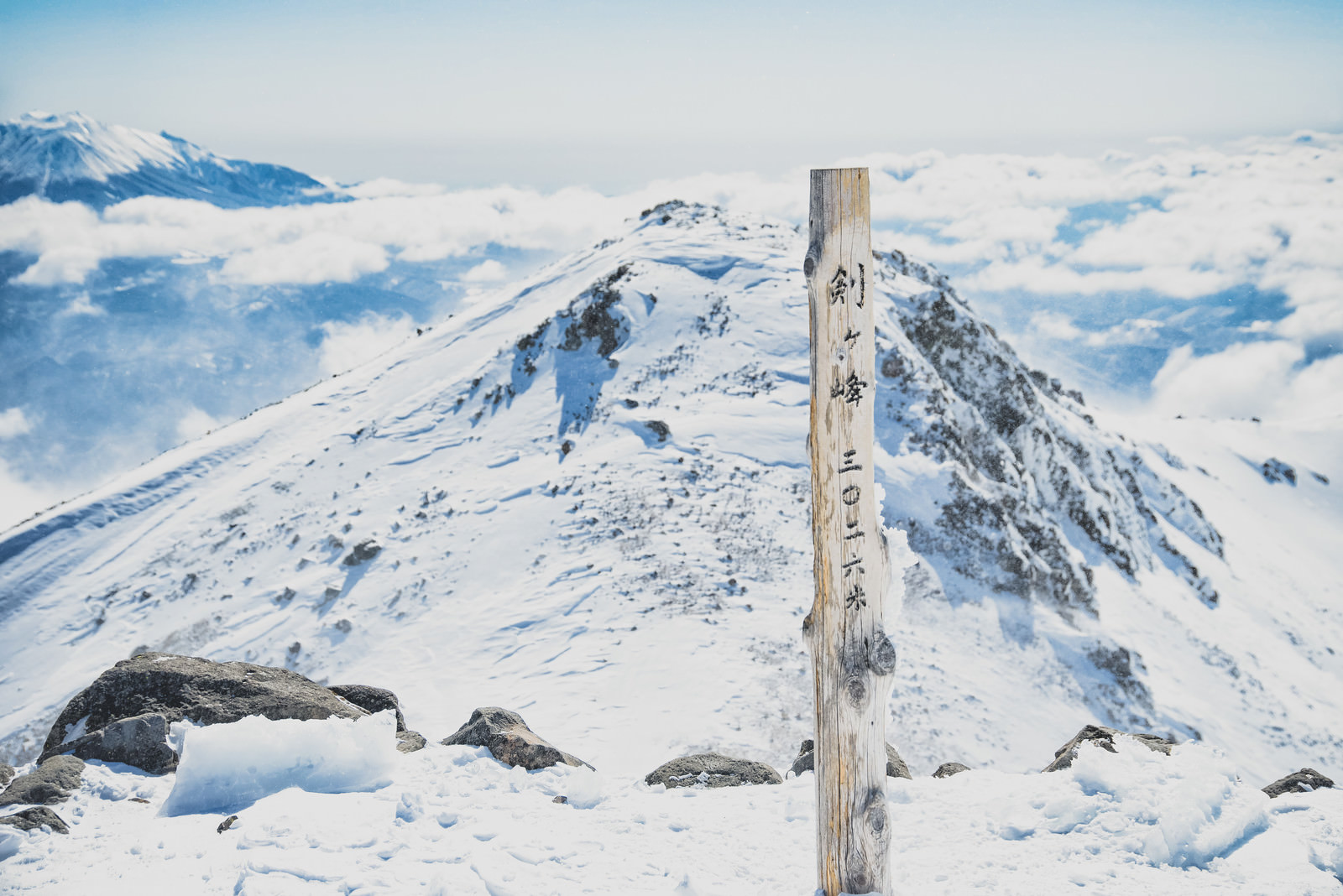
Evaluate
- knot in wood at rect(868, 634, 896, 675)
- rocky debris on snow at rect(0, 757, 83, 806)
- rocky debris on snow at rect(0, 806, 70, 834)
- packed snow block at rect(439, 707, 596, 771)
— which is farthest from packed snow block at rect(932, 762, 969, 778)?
rocky debris on snow at rect(0, 757, 83, 806)

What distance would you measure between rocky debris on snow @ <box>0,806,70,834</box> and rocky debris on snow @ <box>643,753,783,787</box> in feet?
16.9

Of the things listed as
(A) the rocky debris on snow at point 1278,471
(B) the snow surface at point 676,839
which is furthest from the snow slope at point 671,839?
(A) the rocky debris on snow at point 1278,471

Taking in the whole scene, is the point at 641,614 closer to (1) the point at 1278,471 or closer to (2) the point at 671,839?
(2) the point at 671,839

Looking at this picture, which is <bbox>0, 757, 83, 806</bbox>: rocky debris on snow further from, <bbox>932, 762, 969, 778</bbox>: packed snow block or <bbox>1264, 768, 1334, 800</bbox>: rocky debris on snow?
<bbox>1264, 768, 1334, 800</bbox>: rocky debris on snow

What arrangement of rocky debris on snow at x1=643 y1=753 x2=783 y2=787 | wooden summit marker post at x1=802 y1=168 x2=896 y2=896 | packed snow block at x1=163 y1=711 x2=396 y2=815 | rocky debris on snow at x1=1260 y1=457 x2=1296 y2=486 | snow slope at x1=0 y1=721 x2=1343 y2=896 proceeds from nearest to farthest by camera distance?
wooden summit marker post at x1=802 y1=168 x2=896 y2=896
snow slope at x1=0 y1=721 x2=1343 y2=896
packed snow block at x1=163 y1=711 x2=396 y2=815
rocky debris on snow at x1=643 y1=753 x2=783 y2=787
rocky debris on snow at x1=1260 y1=457 x2=1296 y2=486

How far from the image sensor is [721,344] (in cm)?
2456

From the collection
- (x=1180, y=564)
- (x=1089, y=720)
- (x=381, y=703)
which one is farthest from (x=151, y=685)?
(x=1180, y=564)

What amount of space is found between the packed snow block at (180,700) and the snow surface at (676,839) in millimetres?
947

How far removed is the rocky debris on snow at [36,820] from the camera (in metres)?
5.03

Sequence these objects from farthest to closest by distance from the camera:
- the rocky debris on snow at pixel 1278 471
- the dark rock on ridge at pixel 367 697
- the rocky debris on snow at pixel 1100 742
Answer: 1. the rocky debris on snow at pixel 1278 471
2. the dark rock on ridge at pixel 367 697
3. the rocky debris on snow at pixel 1100 742

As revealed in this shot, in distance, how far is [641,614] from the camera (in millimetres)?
14797

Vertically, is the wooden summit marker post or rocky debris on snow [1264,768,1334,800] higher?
the wooden summit marker post

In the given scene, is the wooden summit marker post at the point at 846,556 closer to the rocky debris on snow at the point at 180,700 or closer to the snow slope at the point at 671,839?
the snow slope at the point at 671,839

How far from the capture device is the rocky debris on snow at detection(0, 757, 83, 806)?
5500mm
